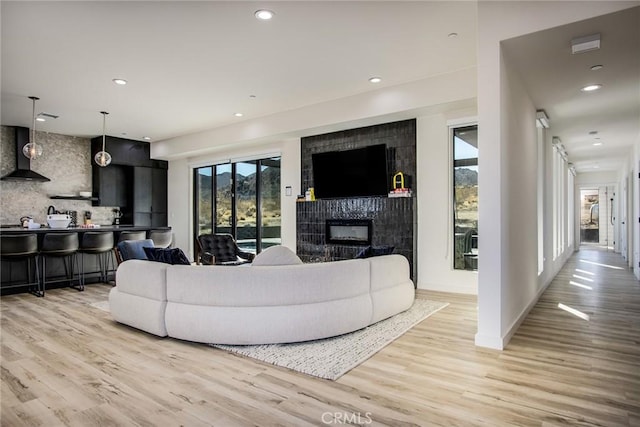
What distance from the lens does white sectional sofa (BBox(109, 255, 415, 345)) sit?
323cm

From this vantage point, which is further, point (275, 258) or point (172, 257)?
point (172, 257)

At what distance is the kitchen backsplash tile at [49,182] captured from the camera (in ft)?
25.9

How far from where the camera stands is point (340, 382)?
257 centimetres

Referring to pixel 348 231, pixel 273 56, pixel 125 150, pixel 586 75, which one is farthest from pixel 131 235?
pixel 586 75

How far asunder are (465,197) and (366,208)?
1.58 meters

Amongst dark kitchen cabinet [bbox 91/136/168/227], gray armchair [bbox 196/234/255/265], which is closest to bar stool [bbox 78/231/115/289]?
gray armchair [bbox 196/234/255/265]

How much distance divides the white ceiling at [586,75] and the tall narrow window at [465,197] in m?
1.07

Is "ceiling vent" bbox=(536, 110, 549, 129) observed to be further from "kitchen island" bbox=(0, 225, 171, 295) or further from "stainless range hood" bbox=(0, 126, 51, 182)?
"stainless range hood" bbox=(0, 126, 51, 182)

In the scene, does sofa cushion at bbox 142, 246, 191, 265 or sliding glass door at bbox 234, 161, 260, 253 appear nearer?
sofa cushion at bbox 142, 246, 191, 265

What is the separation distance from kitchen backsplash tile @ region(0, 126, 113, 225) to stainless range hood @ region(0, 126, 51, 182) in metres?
0.14

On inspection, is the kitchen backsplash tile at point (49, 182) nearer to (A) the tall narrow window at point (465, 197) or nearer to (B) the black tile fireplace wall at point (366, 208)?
(B) the black tile fireplace wall at point (366, 208)

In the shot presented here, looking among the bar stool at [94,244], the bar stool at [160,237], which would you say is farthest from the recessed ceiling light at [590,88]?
the bar stool at [94,244]

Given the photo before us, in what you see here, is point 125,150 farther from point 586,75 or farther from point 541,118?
point 586,75

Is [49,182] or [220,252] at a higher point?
[49,182]
